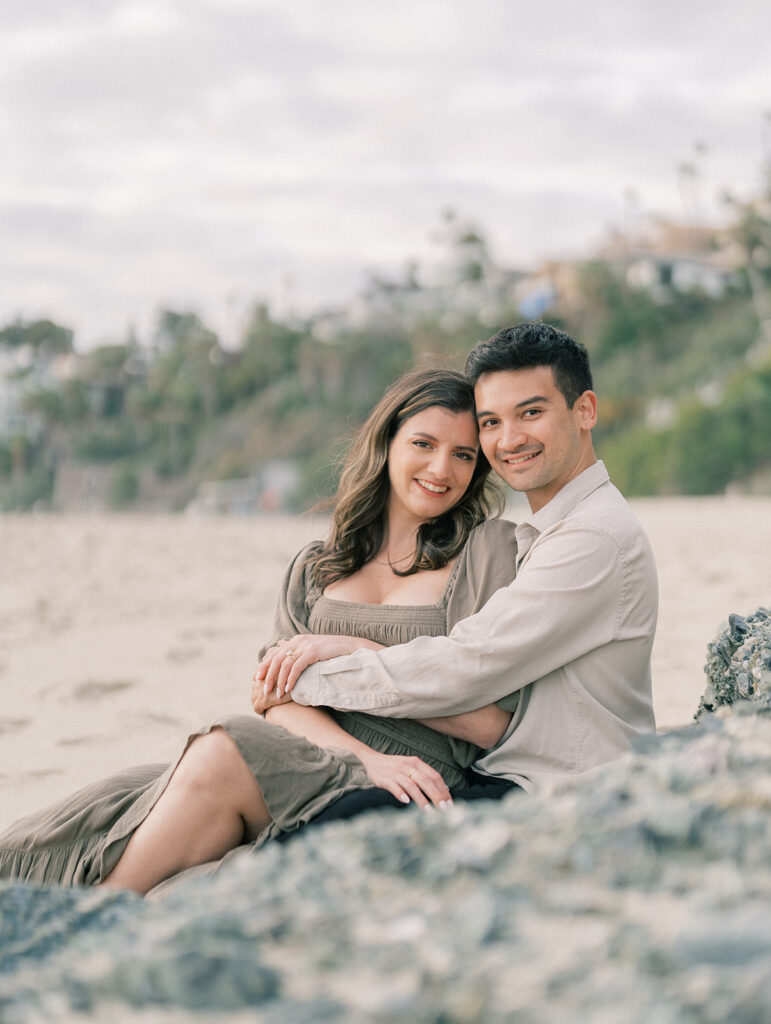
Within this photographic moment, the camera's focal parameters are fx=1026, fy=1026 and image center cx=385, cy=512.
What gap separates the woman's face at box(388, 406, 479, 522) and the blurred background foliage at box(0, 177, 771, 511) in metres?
22.7

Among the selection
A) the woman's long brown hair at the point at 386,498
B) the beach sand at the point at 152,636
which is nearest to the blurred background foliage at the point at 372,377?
the beach sand at the point at 152,636

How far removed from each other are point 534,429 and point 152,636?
525 cm

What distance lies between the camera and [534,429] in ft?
9.66

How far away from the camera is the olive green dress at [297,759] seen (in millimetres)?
2537

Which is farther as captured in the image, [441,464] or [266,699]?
[441,464]

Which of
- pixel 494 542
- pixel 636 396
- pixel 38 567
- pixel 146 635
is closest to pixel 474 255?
pixel 636 396

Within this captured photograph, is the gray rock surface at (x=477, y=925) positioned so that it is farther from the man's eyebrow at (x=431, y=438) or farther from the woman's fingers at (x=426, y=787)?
the man's eyebrow at (x=431, y=438)

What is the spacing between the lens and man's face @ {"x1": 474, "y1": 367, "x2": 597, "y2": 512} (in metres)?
2.95

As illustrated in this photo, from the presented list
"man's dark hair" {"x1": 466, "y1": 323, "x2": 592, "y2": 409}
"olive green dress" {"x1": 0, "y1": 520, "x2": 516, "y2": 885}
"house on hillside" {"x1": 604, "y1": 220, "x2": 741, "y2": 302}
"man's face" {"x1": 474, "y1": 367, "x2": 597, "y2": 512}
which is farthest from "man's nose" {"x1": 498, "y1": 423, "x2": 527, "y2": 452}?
"house on hillside" {"x1": 604, "y1": 220, "x2": 741, "y2": 302}

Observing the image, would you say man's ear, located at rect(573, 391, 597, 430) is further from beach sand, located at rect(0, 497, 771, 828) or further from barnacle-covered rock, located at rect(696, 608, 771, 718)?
beach sand, located at rect(0, 497, 771, 828)

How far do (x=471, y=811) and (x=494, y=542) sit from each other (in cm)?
144

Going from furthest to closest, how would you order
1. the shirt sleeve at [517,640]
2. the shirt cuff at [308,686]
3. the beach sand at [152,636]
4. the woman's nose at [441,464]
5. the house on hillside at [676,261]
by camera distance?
1. the house on hillside at [676,261]
2. the beach sand at [152,636]
3. the woman's nose at [441,464]
4. the shirt cuff at [308,686]
5. the shirt sleeve at [517,640]

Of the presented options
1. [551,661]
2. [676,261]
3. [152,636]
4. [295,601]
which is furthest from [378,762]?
[676,261]

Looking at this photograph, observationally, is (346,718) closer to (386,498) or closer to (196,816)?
(196,816)
